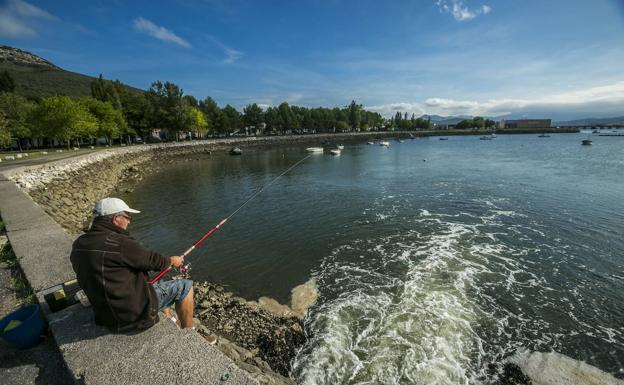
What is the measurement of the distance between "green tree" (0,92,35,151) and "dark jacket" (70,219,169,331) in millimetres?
68883

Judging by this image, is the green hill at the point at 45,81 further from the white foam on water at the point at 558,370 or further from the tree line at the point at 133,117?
the white foam on water at the point at 558,370

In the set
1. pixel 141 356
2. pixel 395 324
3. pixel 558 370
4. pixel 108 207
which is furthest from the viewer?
pixel 395 324

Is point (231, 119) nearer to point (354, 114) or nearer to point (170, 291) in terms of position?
point (354, 114)

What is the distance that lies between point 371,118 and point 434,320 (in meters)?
186

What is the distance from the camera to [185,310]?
5.31 metres

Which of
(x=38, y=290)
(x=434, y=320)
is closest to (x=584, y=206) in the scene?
(x=434, y=320)

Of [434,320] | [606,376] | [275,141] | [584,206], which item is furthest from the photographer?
[275,141]

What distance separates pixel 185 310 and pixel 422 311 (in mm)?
7438

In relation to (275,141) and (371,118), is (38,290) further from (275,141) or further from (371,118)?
(371,118)

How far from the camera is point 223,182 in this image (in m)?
34.2

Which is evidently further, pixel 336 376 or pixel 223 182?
pixel 223 182

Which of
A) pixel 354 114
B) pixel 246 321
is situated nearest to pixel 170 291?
pixel 246 321

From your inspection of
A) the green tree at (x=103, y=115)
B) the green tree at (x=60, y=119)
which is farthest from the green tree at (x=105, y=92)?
the green tree at (x=60, y=119)

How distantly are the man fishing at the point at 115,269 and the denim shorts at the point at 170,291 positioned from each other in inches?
21.7
